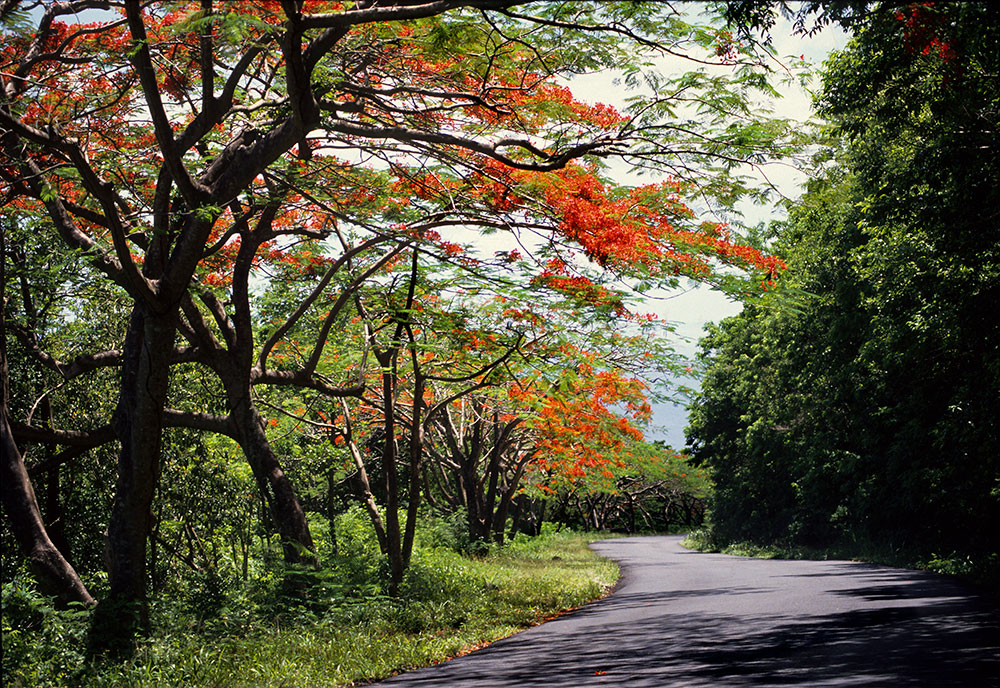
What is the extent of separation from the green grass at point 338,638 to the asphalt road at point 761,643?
47cm

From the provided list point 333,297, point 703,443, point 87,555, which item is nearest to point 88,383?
point 87,555

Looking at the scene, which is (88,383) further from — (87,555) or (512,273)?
(512,273)

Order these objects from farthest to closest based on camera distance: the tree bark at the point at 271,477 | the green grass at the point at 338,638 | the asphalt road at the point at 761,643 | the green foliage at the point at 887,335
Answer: the tree bark at the point at 271,477
the green foliage at the point at 887,335
the green grass at the point at 338,638
the asphalt road at the point at 761,643

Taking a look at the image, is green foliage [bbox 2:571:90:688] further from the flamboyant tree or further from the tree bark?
the tree bark

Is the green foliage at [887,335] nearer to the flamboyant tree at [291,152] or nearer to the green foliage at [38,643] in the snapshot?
the flamboyant tree at [291,152]

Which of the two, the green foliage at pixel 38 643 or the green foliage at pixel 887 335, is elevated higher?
the green foliage at pixel 887 335

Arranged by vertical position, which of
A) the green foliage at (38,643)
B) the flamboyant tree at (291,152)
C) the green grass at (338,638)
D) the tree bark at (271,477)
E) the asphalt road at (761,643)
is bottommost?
the asphalt road at (761,643)

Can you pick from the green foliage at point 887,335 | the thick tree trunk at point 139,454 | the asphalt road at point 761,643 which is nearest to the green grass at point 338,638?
the asphalt road at point 761,643

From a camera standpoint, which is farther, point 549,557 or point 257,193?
point 549,557

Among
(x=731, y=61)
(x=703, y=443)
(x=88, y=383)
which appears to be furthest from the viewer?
(x=703, y=443)

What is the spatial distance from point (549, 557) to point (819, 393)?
30.2ft

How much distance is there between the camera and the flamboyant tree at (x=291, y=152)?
8.48m

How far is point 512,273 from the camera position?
12.0 m

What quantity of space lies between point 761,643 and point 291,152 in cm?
834
